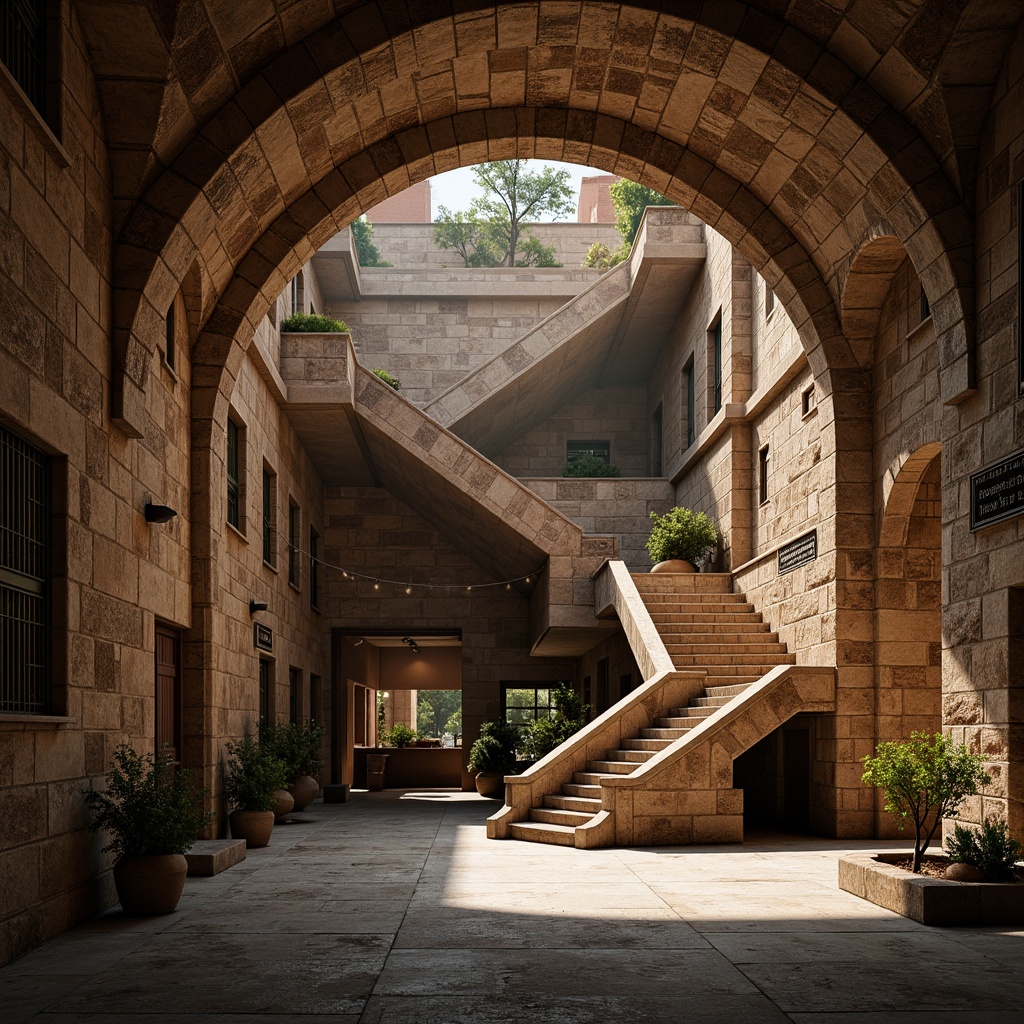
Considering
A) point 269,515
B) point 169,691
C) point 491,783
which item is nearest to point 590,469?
point 491,783

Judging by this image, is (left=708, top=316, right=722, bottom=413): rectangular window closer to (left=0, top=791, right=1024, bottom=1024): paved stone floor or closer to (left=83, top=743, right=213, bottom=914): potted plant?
(left=0, top=791, right=1024, bottom=1024): paved stone floor

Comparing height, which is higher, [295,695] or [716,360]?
[716,360]

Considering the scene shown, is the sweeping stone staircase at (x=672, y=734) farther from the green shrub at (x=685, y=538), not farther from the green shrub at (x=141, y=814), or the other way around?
the green shrub at (x=141, y=814)

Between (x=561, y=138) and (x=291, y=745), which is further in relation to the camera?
(x=291, y=745)

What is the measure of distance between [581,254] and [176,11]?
79.4 feet

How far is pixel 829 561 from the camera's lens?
12.7m

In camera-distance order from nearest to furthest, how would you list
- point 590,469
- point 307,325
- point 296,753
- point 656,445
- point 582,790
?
point 582,790 → point 296,753 → point 307,325 → point 590,469 → point 656,445

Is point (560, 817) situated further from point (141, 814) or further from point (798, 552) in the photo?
point (141, 814)

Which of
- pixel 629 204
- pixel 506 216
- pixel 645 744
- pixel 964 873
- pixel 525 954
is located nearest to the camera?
pixel 525 954

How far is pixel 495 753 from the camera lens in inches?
811

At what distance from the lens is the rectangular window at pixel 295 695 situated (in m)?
18.7

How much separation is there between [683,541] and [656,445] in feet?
24.4

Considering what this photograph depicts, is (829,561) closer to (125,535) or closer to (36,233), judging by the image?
(125,535)

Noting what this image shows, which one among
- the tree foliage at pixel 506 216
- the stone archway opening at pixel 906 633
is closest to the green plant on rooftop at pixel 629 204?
the tree foliage at pixel 506 216
